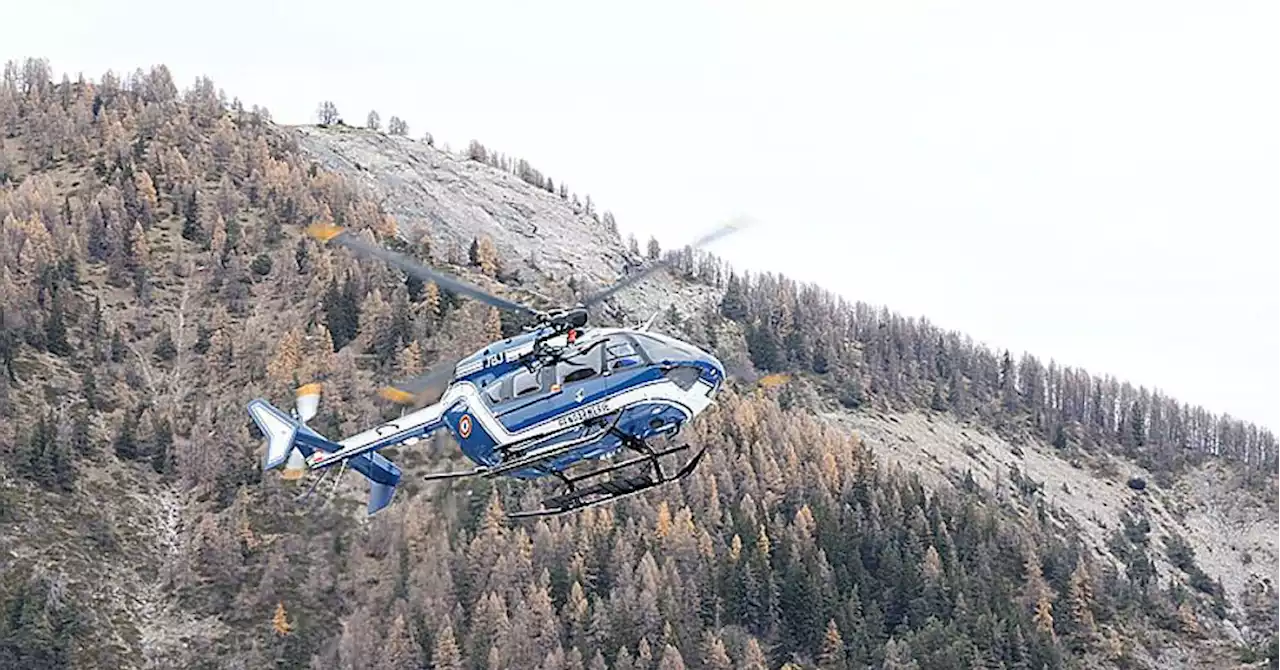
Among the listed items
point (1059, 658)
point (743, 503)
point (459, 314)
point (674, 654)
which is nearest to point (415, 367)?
point (459, 314)

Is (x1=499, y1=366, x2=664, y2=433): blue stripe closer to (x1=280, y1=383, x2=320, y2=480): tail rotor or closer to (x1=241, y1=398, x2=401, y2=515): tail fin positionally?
(x1=280, y1=383, x2=320, y2=480): tail rotor

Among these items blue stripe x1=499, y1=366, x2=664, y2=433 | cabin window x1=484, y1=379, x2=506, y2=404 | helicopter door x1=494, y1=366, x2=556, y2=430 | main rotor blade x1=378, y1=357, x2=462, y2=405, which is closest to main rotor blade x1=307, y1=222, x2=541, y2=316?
helicopter door x1=494, y1=366, x2=556, y2=430

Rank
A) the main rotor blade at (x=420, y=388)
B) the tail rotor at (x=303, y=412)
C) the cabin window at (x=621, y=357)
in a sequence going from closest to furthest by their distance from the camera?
the cabin window at (x=621, y=357) < the main rotor blade at (x=420, y=388) < the tail rotor at (x=303, y=412)

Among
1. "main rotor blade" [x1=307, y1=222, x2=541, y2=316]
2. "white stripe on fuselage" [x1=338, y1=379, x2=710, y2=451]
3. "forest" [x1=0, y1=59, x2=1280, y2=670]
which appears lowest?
"white stripe on fuselage" [x1=338, y1=379, x2=710, y2=451]

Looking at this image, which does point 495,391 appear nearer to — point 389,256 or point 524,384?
point 524,384

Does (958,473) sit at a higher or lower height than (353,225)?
lower

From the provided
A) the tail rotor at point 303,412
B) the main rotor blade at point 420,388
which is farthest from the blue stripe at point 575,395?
the tail rotor at point 303,412

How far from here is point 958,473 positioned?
654 ft

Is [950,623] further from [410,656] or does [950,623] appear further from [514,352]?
[514,352]

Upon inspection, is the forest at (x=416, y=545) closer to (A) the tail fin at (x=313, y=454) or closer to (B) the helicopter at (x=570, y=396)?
(A) the tail fin at (x=313, y=454)

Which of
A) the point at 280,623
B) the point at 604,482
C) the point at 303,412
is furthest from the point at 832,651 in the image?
the point at 604,482

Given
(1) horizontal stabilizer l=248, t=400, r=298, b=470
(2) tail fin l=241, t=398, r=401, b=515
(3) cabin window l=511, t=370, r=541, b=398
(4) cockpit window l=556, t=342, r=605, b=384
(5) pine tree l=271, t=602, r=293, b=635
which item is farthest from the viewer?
(5) pine tree l=271, t=602, r=293, b=635

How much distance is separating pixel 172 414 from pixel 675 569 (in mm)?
55197

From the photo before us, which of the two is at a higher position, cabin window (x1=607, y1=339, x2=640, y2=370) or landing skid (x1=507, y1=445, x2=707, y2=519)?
cabin window (x1=607, y1=339, x2=640, y2=370)
